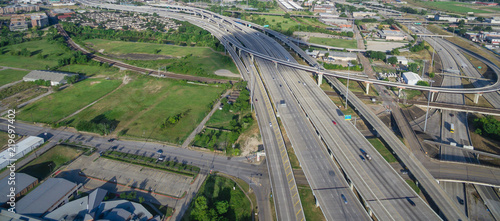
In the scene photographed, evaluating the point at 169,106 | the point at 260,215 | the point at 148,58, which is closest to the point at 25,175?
the point at 169,106

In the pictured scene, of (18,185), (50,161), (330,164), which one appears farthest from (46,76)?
(330,164)

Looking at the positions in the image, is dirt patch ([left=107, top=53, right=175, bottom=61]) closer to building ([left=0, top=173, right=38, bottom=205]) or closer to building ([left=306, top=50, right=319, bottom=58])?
building ([left=306, top=50, right=319, bottom=58])

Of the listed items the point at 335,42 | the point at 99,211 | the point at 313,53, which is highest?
the point at 335,42

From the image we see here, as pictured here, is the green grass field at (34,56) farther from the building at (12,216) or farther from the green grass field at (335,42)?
the green grass field at (335,42)

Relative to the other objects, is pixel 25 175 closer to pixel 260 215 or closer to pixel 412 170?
pixel 260 215

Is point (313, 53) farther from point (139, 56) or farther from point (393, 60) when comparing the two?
point (139, 56)

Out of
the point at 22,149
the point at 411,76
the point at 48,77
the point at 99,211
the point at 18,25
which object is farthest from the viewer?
the point at 18,25
